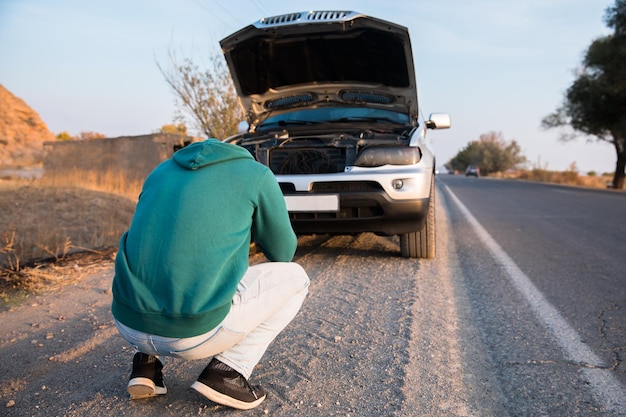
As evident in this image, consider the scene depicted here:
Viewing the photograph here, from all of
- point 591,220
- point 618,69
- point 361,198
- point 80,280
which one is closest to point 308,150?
point 361,198

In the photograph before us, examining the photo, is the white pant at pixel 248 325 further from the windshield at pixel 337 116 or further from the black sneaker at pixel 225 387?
the windshield at pixel 337 116

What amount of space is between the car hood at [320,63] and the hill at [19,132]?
25310 millimetres

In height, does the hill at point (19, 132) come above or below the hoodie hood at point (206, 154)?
above

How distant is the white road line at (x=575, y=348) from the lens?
2.22 metres

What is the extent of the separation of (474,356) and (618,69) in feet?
93.0

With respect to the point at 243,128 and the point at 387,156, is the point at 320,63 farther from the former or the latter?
the point at 387,156

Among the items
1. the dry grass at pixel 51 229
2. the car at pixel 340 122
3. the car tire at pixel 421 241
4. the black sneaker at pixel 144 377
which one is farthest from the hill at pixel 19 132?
the black sneaker at pixel 144 377

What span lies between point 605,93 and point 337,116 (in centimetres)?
2648

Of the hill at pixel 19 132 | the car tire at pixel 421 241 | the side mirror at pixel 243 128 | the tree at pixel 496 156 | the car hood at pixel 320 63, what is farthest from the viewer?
the tree at pixel 496 156

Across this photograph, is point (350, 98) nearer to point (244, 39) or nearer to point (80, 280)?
point (244, 39)

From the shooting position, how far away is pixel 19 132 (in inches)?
1332

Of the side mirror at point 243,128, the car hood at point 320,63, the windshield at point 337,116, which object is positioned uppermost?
the car hood at point 320,63

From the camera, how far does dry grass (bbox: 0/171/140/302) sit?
441 cm

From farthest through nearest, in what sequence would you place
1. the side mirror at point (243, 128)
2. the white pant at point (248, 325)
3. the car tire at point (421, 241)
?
the side mirror at point (243, 128)
the car tire at point (421, 241)
the white pant at point (248, 325)
